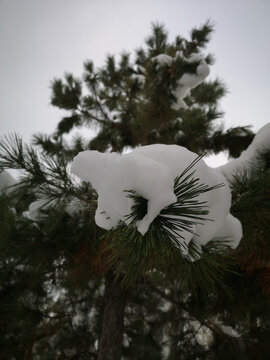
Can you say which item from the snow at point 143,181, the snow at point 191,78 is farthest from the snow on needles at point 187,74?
the snow at point 143,181

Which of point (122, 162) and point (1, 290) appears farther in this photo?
point (1, 290)

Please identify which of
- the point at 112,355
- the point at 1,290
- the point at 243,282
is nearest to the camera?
the point at 243,282

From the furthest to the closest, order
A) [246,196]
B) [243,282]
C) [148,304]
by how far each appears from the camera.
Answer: [148,304] < [243,282] < [246,196]

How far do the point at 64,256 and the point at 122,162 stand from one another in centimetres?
164

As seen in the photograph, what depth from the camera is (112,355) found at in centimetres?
216

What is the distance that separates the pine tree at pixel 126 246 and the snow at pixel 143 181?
45 millimetres

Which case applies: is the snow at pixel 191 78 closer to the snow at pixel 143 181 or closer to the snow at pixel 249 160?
the snow at pixel 249 160

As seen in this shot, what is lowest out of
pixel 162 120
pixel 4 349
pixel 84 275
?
pixel 4 349

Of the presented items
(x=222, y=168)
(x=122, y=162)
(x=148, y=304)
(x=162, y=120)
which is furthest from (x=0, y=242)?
(x=148, y=304)

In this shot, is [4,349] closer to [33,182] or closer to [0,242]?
[0,242]

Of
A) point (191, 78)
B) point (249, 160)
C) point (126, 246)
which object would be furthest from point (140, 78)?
point (126, 246)

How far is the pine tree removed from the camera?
0.99m

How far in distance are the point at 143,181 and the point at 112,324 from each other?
2.37 meters

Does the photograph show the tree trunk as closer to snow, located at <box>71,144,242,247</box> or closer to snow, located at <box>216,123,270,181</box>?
snow, located at <box>216,123,270,181</box>
